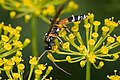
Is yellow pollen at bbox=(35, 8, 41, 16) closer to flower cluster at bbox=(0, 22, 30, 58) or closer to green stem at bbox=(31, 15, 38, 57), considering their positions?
green stem at bbox=(31, 15, 38, 57)

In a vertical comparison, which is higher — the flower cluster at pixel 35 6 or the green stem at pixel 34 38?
the flower cluster at pixel 35 6

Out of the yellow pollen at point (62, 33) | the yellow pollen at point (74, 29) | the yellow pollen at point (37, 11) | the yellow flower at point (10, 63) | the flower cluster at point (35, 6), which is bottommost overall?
the yellow flower at point (10, 63)

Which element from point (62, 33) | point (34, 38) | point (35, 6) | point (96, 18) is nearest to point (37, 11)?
point (35, 6)

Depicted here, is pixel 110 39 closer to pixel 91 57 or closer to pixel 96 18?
pixel 91 57

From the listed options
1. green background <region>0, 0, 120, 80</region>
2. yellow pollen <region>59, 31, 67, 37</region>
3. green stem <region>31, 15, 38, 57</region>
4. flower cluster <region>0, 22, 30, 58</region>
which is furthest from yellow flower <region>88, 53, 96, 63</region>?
green background <region>0, 0, 120, 80</region>

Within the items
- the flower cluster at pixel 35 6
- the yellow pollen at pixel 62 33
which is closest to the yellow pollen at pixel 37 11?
the flower cluster at pixel 35 6

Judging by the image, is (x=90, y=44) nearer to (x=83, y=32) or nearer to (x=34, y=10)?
(x=34, y=10)

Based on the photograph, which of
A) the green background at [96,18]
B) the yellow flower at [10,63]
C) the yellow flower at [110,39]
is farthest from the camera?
the green background at [96,18]

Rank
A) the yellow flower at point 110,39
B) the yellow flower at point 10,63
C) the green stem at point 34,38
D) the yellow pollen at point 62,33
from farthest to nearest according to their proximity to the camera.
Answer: the green stem at point 34,38, the yellow pollen at point 62,33, the yellow flower at point 110,39, the yellow flower at point 10,63

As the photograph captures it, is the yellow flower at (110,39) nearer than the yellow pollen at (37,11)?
Yes

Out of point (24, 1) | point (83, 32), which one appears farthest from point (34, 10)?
point (83, 32)

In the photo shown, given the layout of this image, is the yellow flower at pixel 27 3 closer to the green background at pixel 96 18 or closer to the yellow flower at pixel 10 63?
the green background at pixel 96 18
